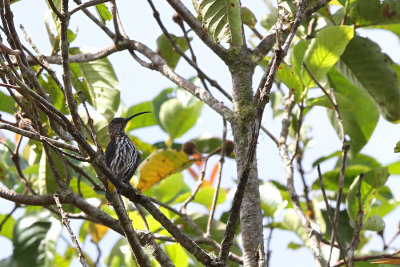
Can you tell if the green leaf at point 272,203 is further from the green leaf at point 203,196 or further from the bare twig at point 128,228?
the bare twig at point 128,228

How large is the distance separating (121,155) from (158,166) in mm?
885

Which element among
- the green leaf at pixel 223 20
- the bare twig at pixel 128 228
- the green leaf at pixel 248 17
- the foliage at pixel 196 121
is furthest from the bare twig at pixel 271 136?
the bare twig at pixel 128 228

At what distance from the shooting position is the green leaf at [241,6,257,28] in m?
4.72

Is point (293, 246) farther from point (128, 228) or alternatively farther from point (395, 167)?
point (128, 228)

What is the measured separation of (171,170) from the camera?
467cm

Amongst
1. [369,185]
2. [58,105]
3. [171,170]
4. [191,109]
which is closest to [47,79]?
[58,105]

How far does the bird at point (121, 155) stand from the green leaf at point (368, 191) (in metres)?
1.79

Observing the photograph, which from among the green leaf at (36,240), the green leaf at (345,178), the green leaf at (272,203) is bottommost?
the green leaf at (36,240)

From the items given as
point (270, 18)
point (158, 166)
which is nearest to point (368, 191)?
point (270, 18)

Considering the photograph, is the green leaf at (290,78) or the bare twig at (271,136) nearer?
the green leaf at (290,78)

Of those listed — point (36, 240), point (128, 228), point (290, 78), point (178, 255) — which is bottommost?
point (128, 228)

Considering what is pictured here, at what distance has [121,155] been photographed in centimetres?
539

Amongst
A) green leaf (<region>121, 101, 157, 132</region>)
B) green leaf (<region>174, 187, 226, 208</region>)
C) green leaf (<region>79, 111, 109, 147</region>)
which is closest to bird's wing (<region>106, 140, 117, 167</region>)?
green leaf (<region>121, 101, 157, 132</region>)

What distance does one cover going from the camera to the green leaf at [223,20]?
3035mm
